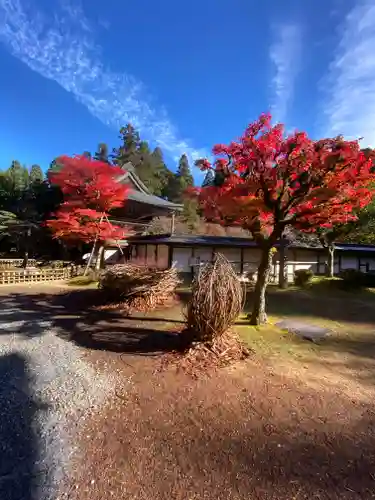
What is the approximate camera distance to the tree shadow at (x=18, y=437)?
273cm

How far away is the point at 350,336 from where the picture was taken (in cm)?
734

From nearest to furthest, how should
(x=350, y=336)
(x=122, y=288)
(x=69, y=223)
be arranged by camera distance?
(x=350, y=336) < (x=122, y=288) < (x=69, y=223)

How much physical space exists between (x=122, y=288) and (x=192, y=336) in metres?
4.79

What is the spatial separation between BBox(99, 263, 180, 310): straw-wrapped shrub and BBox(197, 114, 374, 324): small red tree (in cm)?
335

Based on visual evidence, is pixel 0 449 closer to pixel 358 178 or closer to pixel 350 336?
pixel 350 336

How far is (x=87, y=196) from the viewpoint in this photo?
1884 cm

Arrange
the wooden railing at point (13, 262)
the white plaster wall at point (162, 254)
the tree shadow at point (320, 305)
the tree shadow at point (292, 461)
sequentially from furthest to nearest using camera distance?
the wooden railing at point (13, 262) → the white plaster wall at point (162, 254) → the tree shadow at point (320, 305) → the tree shadow at point (292, 461)

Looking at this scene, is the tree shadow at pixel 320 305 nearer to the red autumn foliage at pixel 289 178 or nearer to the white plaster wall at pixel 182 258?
the red autumn foliage at pixel 289 178

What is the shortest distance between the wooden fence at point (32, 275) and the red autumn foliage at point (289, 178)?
13.6m

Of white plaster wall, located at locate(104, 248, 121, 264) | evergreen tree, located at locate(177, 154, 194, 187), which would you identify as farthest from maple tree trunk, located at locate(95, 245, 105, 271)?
evergreen tree, located at locate(177, 154, 194, 187)

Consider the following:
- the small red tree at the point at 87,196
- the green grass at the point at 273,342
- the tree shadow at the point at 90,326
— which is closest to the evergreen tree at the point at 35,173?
the small red tree at the point at 87,196

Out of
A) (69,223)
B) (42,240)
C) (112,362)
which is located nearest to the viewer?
(112,362)

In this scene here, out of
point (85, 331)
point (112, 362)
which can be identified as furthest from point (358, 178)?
point (85, 331)

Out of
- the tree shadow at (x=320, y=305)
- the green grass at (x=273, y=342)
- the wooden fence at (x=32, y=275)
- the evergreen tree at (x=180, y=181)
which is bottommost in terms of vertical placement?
the green grass at (x=273, y=342)
